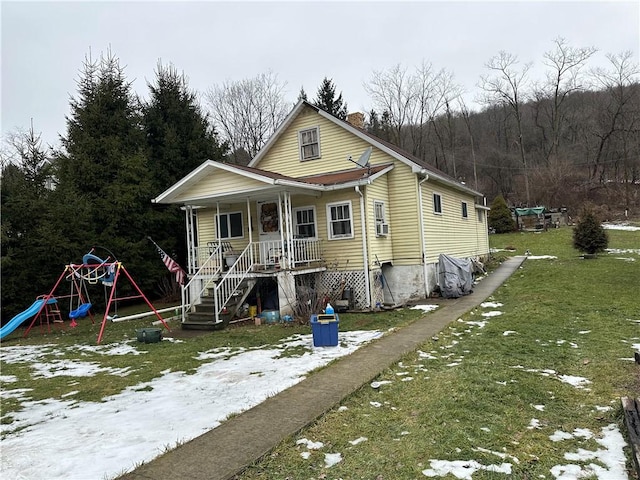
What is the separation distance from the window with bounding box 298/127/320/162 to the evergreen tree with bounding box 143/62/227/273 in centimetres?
795

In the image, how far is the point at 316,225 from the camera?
46.0 ft

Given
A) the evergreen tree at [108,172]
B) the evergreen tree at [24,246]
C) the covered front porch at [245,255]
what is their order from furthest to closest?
the evergreen tree at [108,172] < the evergreen tree at [24,246] < the covered front porch at [245,255]

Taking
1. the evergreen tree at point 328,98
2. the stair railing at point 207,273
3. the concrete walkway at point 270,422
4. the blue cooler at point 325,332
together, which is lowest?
the concrete walkway at point 270,422

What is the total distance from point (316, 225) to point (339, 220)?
2.99 feet

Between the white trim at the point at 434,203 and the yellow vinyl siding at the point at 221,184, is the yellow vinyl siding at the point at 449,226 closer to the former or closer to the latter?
the white trim at the point at 434,203

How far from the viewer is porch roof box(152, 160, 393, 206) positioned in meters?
12.0

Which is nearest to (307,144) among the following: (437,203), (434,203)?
(434,203)

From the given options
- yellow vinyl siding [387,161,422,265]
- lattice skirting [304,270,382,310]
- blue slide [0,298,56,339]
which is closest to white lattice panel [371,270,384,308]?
lattice skirting [304,270,382,310]

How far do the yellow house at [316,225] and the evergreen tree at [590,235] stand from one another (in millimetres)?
8288

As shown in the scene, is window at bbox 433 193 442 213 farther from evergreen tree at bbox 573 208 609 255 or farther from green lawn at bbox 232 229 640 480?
evergreen tree at bbox 573 208 609 255

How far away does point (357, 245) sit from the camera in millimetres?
13312

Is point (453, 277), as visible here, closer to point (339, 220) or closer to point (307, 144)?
point (339, 220)

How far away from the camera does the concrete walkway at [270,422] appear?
357 centimetres

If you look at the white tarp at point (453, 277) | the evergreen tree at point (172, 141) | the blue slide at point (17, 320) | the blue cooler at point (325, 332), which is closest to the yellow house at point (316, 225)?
the white tarp at point (453, 277)
